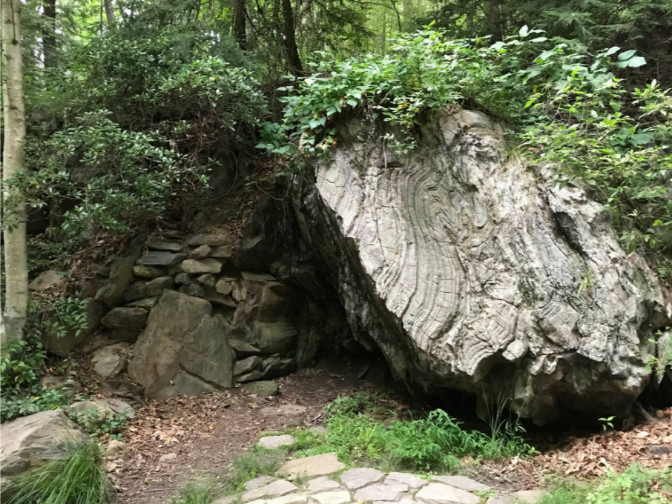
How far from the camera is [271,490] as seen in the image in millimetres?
3359

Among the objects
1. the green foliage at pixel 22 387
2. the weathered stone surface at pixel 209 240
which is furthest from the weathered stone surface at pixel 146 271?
the green foliage at pixel 22 387

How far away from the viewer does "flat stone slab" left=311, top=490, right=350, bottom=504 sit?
310 cm

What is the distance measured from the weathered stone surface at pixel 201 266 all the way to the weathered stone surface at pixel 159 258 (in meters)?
0.12

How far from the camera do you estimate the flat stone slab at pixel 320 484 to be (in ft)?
10.8

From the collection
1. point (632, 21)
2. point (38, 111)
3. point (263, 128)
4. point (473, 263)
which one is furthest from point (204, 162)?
point (632, 21)

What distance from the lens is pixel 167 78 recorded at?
19.0ft

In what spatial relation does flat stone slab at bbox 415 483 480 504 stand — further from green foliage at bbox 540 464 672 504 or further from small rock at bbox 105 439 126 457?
small rock at bbox 105 439 126 457

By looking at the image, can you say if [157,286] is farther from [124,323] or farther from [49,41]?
[49,41]

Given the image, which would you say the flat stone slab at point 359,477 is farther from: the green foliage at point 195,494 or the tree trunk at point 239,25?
the tree trunk at point 239,25

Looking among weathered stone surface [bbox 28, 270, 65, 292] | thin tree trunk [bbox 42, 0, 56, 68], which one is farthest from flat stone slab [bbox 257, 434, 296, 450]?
thin tree trunk [bbox 42, 0, 56, 68]

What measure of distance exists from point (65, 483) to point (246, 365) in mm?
2835

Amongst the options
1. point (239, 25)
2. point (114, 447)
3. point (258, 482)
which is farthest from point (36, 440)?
point (239, 25)

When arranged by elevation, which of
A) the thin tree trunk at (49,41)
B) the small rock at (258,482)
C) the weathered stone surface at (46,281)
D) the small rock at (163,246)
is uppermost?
the thin tree trunk at (49,41)

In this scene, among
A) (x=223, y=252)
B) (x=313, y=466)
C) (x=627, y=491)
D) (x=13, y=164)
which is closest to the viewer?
(x=627, y=491)
